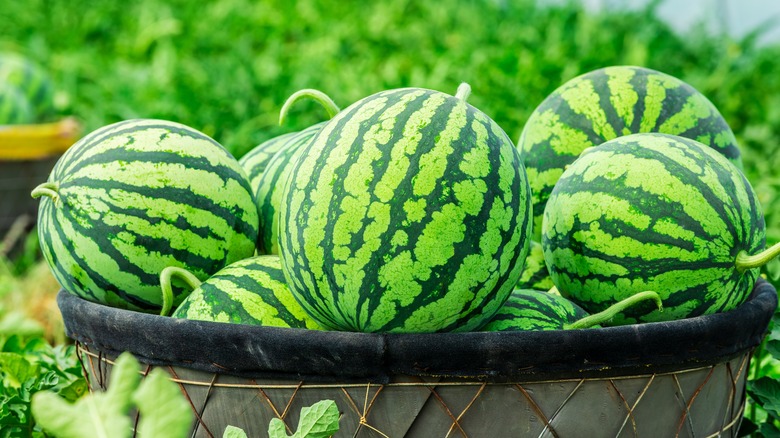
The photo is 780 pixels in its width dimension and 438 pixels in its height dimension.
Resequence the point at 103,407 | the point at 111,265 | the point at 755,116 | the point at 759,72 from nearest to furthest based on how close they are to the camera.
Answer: the point at 103,407, the point at 111,265, the point at 755,116, the point at 759,72

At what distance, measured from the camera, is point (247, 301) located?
1.65 meters

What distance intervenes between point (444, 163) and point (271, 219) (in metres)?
0.66

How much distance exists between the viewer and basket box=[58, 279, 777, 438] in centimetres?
140

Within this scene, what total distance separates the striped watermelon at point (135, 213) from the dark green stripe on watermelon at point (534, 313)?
0.62 meters

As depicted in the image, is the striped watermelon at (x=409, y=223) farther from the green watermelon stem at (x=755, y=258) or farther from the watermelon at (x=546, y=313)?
the green watermelon stem at (x=755, y=258)

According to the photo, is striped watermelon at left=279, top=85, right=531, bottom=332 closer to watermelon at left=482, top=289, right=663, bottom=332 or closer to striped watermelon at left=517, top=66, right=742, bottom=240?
watermelon at left=482, top=289, right=663, bottom=332

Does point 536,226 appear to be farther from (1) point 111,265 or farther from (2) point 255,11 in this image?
(2) point 255,11

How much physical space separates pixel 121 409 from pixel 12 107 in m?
4.98

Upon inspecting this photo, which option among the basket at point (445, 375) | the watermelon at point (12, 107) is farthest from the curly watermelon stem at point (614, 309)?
the watermelon at point (12, 107)

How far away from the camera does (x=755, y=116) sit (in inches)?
217

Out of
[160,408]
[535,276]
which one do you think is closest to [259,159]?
[535,276]

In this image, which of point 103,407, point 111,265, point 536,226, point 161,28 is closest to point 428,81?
point 161,28

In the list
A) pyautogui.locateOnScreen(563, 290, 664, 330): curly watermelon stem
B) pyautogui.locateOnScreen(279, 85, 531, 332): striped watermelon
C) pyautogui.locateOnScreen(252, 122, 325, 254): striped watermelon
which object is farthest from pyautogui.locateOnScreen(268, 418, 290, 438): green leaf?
pyautogui.locateOnScreen(252, 122, 325, 254): striped watermelon

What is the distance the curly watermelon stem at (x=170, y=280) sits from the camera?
167 centimetres
